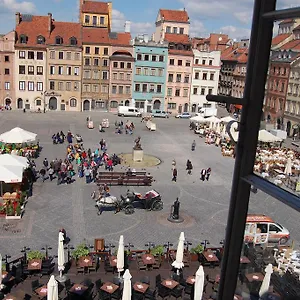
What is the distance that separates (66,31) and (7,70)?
9.41 m

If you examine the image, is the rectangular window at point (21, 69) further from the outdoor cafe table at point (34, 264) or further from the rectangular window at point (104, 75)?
the outdoor cafe table at point (34, 264)

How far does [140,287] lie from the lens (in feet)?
40.7

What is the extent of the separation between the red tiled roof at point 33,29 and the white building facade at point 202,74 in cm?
2079

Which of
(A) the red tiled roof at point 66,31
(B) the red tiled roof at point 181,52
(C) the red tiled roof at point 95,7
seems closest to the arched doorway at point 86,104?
(A) the red tiled roof at point 66,31

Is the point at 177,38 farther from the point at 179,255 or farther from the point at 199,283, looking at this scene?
the point at 199,283

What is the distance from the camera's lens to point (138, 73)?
58.3 meters

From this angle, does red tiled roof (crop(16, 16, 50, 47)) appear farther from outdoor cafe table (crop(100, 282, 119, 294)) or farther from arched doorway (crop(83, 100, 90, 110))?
outdoor cafe table (crop(100, 282, 119, 294))

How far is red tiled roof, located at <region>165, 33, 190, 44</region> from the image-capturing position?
60994 millimetres

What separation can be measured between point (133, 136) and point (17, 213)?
75.2 feet

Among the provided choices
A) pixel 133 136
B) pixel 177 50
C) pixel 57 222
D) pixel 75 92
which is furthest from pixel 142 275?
pixel 177 50

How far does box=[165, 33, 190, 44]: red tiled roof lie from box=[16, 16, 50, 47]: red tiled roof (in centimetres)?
1692

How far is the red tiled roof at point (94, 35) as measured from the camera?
5609 centimetres

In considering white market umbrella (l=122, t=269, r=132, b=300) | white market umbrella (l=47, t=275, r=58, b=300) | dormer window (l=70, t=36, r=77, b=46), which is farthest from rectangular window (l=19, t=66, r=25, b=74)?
white market umbrella (l=122, t=269, r=132, b=300)

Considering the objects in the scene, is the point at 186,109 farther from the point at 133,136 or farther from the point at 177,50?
the point at 133,136
